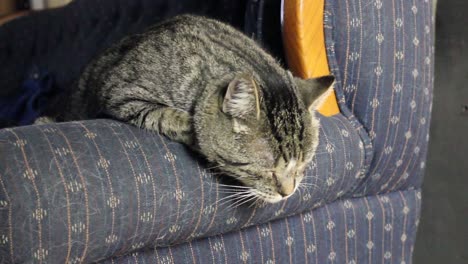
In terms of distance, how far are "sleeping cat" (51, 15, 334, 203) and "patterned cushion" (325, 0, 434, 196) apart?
250 mm

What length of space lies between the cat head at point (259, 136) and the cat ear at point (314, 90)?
0.09 ft

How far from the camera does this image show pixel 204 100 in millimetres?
1143

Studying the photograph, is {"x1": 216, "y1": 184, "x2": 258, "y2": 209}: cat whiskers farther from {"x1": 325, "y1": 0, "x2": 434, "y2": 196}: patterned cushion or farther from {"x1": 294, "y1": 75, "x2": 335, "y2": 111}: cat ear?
{"x1": 325, "y1": 0, "x2": 434, "y2": 196}: patterned cushion

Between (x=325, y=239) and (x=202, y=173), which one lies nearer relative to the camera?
(x=202, y=173)

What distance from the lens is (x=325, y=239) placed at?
1398 millimetres

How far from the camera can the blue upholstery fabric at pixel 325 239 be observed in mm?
1146

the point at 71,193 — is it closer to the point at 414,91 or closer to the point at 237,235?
the point at 237,235

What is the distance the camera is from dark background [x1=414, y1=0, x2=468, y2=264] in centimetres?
196

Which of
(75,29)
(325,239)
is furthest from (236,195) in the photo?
(75,29)

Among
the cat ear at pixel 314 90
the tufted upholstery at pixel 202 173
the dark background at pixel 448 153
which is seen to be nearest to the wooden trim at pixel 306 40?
the tufted upholstery at pixel 202 173

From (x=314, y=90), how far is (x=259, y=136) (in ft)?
0.64

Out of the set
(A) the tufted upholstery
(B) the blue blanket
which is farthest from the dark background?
(B) the blue blanket

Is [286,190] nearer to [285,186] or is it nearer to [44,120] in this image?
[285,186]

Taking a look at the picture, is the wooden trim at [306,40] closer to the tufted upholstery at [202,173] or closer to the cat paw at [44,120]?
the tufted upholstery at [202,173]
